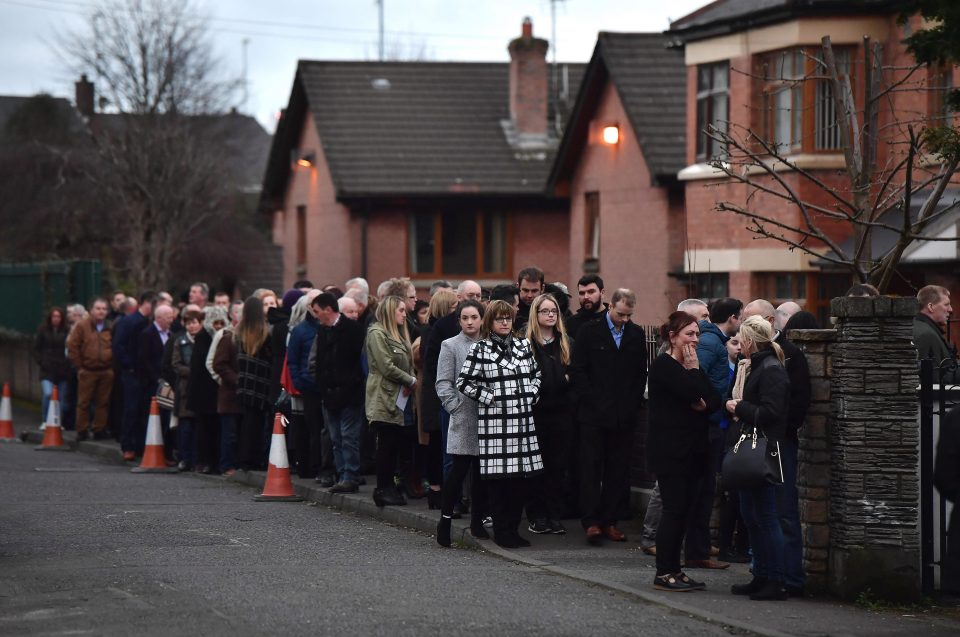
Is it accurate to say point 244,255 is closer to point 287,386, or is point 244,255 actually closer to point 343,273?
point 343,273

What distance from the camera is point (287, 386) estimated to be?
53.3 ft

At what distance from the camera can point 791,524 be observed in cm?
1062

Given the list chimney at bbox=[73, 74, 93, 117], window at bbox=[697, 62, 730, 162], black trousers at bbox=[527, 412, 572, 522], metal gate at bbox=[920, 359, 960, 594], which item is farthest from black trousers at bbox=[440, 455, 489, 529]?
chimney at bbox=[73, 74, 93, 117]

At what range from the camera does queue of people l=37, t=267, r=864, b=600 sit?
1045cm

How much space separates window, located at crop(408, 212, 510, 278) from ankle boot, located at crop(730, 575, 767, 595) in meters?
26.9

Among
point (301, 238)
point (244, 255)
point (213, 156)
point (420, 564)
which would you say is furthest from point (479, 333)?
point (244, 255)

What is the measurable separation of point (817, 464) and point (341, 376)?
215 inches

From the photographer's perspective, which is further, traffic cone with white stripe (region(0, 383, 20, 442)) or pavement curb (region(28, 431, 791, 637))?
traffic cone with white stripe (region(0, 383, 20, 442))

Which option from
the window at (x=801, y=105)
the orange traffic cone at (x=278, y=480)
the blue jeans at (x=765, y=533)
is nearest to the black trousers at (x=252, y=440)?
the orange traffic cone at (x=278, y=480)

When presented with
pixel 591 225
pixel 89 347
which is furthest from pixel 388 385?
pixel 591 225

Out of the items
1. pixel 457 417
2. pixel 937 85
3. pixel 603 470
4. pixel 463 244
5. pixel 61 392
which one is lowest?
pixel 603 470

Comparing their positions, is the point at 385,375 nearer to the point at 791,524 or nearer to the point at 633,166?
the point at 791,524

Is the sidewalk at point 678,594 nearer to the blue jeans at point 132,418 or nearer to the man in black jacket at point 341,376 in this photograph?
the man in black jacket at point 341,376

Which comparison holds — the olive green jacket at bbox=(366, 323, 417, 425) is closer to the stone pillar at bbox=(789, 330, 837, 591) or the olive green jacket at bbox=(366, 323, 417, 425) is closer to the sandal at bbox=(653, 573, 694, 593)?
the sandal at bbox=(653, 573, 694, 593)
